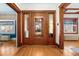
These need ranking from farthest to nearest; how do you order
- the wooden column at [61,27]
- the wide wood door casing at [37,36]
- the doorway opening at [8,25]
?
the doorway opening at [8,25]
the wide wood door casing at [37,36]
the wooden column at [61,27]

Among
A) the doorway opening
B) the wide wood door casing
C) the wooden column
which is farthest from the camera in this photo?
the doorway opening

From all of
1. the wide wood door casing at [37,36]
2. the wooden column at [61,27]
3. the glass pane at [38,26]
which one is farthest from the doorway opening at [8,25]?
the wooden column at [61,27]

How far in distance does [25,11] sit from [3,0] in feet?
24.1

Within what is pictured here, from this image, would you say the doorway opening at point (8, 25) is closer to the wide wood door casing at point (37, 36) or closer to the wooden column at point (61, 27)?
the wide wood door casing at point (37, 36)

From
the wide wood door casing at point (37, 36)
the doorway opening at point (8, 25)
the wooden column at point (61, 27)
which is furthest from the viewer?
the doorway opening at point (8, 25)

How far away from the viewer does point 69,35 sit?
486 inches

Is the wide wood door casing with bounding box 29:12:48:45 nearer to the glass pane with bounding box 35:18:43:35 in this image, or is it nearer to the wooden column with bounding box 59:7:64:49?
the glass pane with bounding box 35:18:43:35

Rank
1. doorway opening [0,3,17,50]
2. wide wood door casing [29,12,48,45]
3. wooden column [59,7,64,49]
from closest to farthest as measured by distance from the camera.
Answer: wooden column [59,7,64,49] < wide wood door casing [29,12,48,45] < doorway opening [0,3,17,50]

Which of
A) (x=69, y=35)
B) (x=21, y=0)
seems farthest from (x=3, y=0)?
(x=69, y=35)

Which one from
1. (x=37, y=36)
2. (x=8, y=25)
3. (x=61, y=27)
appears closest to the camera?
(x=61, y=27)

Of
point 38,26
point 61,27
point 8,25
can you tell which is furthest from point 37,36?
point 8,25

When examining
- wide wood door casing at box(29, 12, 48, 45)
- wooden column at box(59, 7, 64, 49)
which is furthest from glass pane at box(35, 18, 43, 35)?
wooden column at box(59, 7, 64, 49)

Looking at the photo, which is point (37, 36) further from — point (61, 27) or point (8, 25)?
point (8, 25)

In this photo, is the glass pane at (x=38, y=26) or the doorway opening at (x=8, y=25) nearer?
the glass pane at (x=38, y=26)
